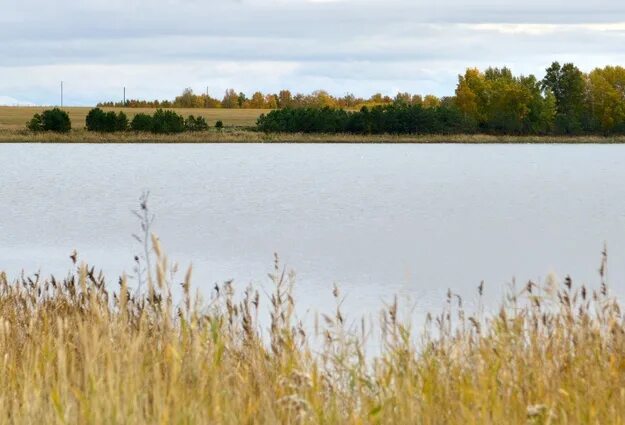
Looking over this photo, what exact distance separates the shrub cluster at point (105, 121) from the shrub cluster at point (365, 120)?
18230 millimetres

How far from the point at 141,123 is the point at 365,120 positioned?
27.0 meters

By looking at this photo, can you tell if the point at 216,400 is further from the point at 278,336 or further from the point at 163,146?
the point at 163,146

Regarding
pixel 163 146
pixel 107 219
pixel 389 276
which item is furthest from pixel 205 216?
pixel 163 146

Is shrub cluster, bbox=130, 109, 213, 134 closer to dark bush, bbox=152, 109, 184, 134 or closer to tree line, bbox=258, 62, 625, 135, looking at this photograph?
dark bush, bbox=152, 109, 184, 134

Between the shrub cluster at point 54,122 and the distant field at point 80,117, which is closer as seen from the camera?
the shrub cluster at point 54,122

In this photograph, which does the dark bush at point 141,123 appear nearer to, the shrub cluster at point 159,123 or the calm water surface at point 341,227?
the shrub cluster at point 159,123

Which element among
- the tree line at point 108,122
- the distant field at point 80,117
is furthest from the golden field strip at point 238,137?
the tree line at point 108,122

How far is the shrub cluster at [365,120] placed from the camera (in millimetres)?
121938

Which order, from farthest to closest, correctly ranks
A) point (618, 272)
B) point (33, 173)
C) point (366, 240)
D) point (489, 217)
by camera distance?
point (33, 173), point (489, 217), point (366, 240), point (618, 272)

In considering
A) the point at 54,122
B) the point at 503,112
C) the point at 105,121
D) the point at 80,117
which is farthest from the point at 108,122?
the point at 503,112

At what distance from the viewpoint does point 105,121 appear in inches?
4429

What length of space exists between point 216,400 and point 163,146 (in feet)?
387

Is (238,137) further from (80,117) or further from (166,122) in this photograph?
(80,117)

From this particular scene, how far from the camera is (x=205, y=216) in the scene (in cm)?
3350
